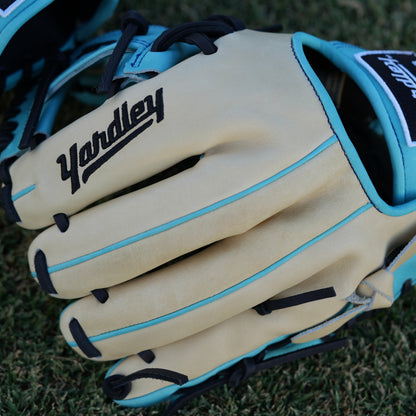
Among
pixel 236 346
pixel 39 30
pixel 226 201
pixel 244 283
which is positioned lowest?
pixel 236 346

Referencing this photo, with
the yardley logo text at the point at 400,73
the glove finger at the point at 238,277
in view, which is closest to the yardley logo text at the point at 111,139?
the glove finger at the point at 238,277

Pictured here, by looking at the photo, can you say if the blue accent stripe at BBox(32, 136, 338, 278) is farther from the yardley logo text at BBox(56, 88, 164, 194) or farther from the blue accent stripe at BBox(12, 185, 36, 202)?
the blue accent stripe at BBox(12, 185, 36, 202)

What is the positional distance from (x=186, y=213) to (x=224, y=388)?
0.56 meters

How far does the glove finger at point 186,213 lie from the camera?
1197 mm

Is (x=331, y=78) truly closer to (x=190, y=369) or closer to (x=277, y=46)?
(x=277, y=46)

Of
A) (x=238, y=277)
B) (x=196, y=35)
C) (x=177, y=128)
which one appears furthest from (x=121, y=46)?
(x=238, y=277)

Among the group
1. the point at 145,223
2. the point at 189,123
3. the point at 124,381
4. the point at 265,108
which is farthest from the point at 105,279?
the point at 265,108

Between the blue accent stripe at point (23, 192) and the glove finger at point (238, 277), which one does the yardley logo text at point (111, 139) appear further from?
the glove finger at point (238, 277)

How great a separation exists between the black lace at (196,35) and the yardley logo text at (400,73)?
424 millimetres

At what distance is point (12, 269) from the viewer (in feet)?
5.41

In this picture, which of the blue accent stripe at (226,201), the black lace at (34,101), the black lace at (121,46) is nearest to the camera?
the blue accent stripe at (226,201)

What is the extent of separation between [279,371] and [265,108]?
77 centimetres

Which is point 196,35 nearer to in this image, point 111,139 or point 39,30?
point 111,139

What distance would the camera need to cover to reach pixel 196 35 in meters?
1.31
